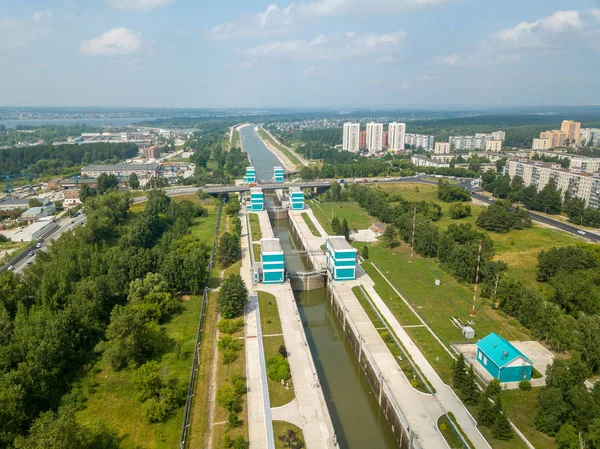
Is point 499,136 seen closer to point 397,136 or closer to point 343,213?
point 397,136

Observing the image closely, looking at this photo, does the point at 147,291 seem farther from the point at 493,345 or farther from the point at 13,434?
→ the point at 493,345

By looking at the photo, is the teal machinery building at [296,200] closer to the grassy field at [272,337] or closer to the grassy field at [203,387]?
the grassy field at [272,337]

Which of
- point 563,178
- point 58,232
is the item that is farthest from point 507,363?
point 563,178

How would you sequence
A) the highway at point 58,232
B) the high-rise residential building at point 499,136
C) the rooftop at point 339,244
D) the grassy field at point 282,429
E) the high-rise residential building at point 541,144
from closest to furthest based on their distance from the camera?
the grassy field at point 282,429, the rooftop at point 339,244, the highway at point 58,232, the high-rise residential building at point 541,144, the high-rise residential building at point 499,136

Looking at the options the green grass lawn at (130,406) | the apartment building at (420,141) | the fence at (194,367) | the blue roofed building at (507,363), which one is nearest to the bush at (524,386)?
the blue roofed building at (507,363)

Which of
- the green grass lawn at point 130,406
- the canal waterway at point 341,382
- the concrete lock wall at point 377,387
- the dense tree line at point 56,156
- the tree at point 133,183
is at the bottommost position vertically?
the canal waterway at point 341,382

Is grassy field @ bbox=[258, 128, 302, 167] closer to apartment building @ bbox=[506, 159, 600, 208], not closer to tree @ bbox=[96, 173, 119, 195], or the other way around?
tree @ bbox=[96, 173, 119, 195]

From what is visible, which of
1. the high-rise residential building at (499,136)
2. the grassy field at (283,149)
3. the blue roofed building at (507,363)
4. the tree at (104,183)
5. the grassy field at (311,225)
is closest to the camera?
the blue roofed building at (507,363)
